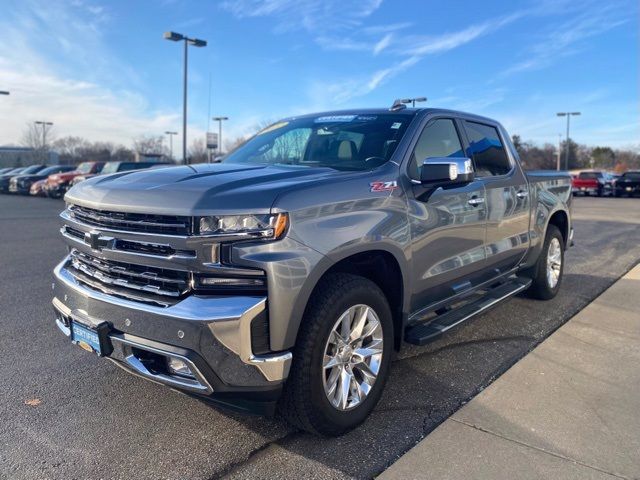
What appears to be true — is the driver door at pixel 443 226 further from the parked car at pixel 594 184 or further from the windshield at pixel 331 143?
the parked car at pixel 594 184

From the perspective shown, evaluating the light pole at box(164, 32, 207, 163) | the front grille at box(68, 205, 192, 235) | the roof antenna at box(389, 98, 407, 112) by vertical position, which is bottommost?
the front grille at box(68, 205, 192, 235)

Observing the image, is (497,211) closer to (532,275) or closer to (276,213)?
(532,275)

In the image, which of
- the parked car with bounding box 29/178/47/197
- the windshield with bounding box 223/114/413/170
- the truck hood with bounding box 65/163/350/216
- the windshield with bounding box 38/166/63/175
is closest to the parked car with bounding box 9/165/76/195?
the windshield with bounding box 38/166/63/175

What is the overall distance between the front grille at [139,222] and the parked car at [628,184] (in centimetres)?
3388

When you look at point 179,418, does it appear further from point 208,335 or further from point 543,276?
point 543,276

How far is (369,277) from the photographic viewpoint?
135 inches

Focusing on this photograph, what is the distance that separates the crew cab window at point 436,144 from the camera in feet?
12.2

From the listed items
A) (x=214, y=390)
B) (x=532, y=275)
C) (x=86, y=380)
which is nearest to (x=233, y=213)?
(x=214, y=390)

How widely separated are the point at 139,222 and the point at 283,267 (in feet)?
2.67

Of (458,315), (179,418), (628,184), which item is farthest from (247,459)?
(628,184)

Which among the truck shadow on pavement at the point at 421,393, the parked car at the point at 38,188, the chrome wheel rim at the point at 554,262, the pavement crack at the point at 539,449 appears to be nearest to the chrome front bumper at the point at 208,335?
the truck shadow on pavement at the point at 421,393

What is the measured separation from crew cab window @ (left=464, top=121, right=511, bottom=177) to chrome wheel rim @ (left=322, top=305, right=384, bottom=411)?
200 cm

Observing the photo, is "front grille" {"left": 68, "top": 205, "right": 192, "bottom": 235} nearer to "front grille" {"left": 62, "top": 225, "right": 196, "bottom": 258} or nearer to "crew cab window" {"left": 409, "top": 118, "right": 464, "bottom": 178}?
"front grille" {"left": 62, "top": 225, "right": 196, "bottom": 258}

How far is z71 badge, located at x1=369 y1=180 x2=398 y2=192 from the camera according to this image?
10.5 ft
